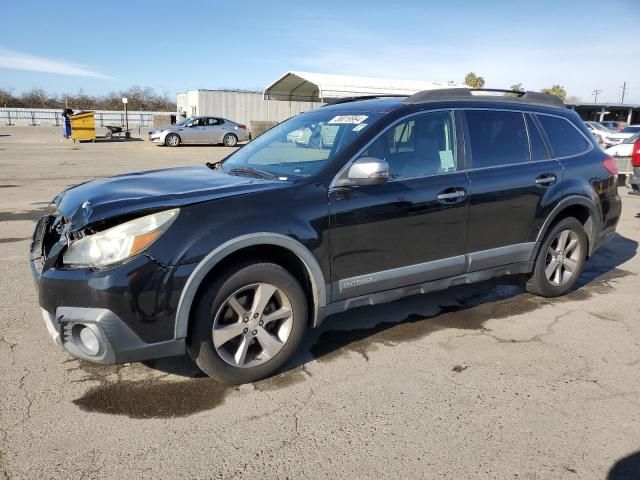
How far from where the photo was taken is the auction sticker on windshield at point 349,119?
3771 millimetres

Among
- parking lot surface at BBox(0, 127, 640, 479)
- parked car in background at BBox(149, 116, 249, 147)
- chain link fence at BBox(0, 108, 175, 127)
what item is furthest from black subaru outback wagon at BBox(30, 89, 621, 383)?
chain link fence at BBox(0, 108, 175, 127)

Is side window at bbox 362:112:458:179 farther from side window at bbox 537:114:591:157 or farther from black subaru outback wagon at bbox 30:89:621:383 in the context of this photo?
side window at bbox 537:114:591:157

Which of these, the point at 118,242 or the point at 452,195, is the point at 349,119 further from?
the point at 118,242

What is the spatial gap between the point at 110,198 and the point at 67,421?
1.29 meters

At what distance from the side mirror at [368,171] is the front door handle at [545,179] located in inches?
70.3

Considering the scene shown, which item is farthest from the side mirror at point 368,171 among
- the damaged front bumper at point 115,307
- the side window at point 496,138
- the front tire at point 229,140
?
the front tire at point 229,140

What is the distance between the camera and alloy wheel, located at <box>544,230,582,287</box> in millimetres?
4719

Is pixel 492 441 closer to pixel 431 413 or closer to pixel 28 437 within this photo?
pixel 431 413

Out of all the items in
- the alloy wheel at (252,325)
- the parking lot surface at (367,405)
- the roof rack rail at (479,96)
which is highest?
the roof rack rail at (479,96)

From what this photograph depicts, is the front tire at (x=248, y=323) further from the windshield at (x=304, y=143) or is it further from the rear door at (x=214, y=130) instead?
the rear door at (x=214, y=130)

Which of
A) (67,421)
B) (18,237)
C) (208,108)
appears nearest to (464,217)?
(67,421)

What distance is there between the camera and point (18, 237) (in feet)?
22.4

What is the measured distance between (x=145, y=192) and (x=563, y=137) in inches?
149

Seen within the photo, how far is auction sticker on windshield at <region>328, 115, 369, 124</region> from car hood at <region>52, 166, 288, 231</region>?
2.85 ft
